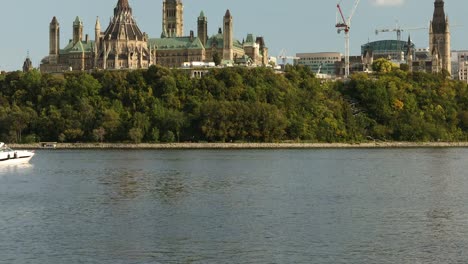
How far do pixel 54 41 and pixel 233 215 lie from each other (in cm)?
14740

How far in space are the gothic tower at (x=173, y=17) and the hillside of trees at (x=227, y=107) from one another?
163 ft

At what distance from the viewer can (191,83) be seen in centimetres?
13638

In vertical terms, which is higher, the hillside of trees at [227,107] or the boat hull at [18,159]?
the hillside of trees at [227,107]

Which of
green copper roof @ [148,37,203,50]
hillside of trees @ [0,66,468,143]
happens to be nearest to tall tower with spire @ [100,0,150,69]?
green copper roof @ [148,37,203,50]

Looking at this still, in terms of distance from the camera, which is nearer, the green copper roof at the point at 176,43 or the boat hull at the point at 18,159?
the boat hull at the point at 18,159

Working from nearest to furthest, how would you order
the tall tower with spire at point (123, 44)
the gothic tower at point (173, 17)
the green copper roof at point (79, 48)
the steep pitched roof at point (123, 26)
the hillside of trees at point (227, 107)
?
the hillside of trees at point (227, 107), the tall tower with spire at point (123, 44), the steep pitched roof at point (123, 26), the green copper roof at point (79, 48), the gothic tower at point (173, 17)

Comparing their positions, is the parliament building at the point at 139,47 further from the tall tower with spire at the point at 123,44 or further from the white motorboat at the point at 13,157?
the white motorboat at the point at 13,157

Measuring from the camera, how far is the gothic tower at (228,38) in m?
172

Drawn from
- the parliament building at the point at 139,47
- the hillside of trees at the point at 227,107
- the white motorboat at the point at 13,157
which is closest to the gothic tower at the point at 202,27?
the parliament building at the point at 139,47

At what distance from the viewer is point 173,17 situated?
7677 inches

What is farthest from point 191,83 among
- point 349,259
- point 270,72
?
point 349,259

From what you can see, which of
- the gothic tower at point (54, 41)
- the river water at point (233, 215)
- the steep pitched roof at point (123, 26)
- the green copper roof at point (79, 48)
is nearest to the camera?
the river water at point (233, 215)

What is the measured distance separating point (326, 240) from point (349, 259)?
364 centimetres

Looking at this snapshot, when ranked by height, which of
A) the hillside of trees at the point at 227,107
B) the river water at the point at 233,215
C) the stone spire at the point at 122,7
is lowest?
the river water at the point at 233,215
